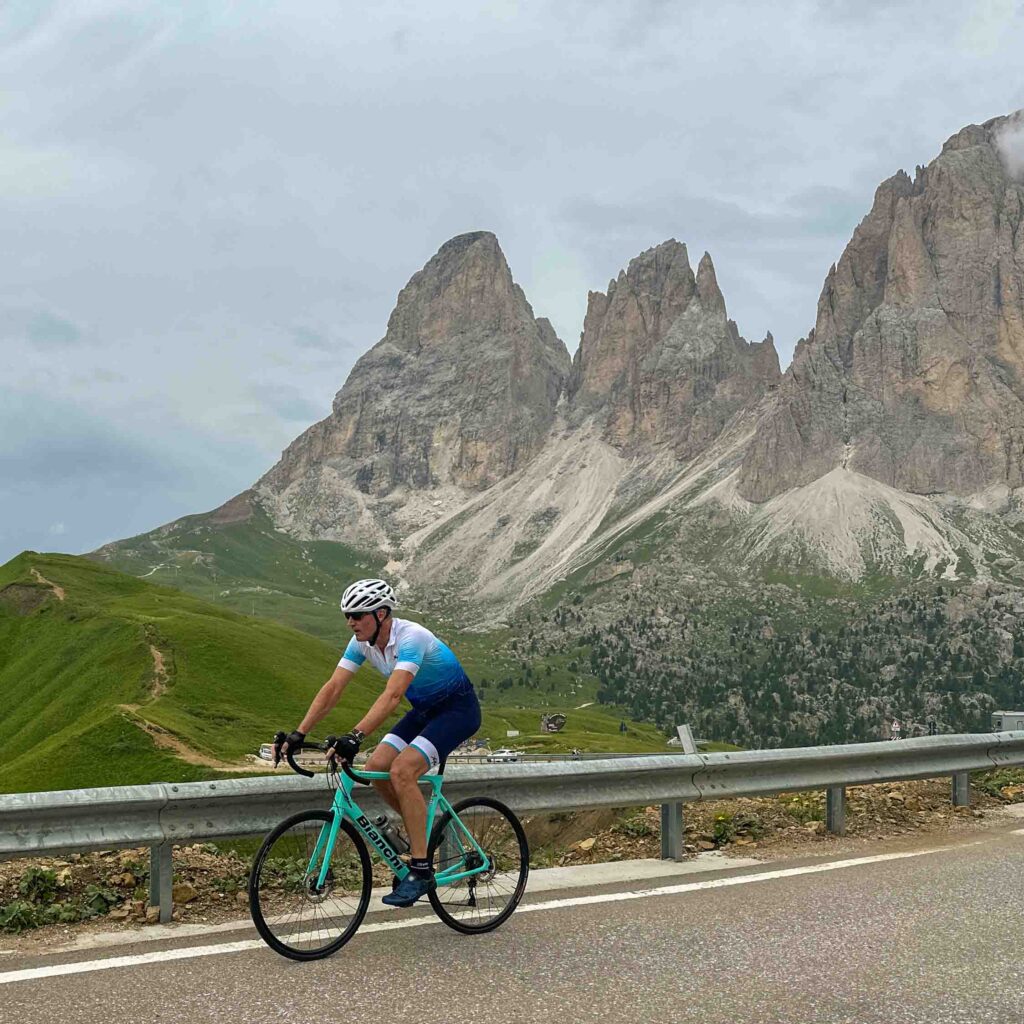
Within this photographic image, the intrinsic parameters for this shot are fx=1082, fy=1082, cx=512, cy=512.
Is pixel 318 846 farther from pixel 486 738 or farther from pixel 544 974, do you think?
pixel 486 738

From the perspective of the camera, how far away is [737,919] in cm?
1020

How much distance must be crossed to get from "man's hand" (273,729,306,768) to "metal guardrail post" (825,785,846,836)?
29.3 feet

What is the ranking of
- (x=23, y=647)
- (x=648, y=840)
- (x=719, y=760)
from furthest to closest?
(x=23, y=647) → (x=648, y=840) → (x=719, y=760)

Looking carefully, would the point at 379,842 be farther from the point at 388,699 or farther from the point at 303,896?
the point at 388,699

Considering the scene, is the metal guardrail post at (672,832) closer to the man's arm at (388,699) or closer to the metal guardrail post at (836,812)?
the metal guardrail post at (836,812)

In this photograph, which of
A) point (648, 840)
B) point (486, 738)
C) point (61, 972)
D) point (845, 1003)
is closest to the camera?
point (845, 1003)

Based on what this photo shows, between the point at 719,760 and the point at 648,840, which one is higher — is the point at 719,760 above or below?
above

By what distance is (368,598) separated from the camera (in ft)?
31.4

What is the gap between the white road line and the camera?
849 cm

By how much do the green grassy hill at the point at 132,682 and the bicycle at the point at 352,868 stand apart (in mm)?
76871

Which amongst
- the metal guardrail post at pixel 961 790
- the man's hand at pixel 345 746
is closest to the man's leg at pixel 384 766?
the man's hand at pixel 345 746

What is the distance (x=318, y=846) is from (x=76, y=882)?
11.5 ft

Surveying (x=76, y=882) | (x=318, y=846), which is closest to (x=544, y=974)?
(x=318, y=846)

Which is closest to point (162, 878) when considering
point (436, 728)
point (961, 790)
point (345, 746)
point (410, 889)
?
point (410, 889)
